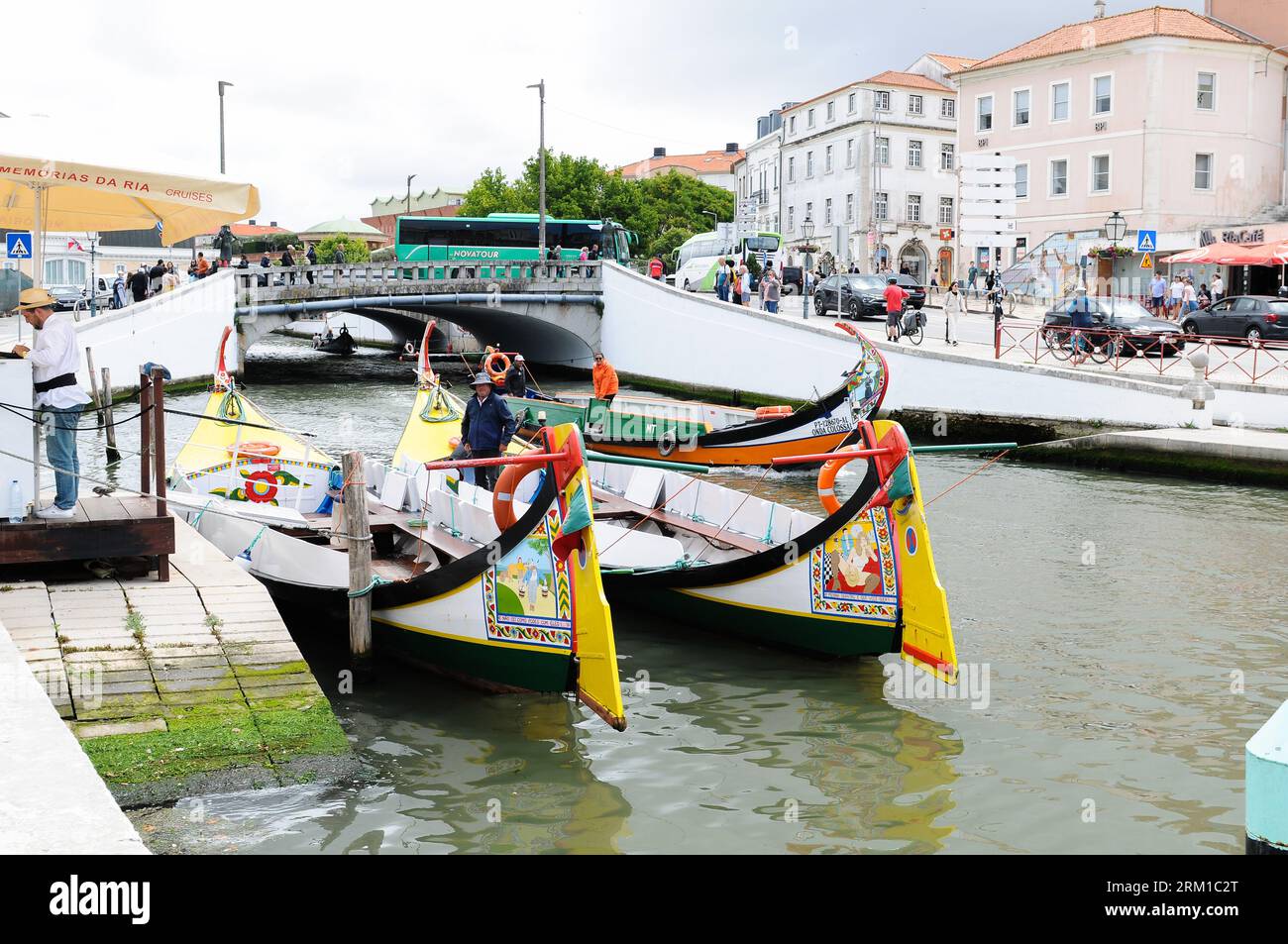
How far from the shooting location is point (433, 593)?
844 centimetres

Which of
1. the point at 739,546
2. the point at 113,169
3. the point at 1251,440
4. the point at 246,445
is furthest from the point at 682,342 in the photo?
the point at 113,169

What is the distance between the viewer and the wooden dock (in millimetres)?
6047

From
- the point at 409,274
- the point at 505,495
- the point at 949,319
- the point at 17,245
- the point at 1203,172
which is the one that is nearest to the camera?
the point at 505,495

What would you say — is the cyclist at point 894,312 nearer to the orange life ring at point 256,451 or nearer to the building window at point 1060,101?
the orange life ring at point 256,451

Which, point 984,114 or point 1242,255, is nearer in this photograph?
point 1242,255

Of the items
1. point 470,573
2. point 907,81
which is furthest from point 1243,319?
point 907,81

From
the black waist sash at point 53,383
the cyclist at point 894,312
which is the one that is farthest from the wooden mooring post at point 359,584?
the cyclist at point 894,312

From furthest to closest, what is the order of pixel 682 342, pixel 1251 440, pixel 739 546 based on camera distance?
pixel 682 342 < pixel 1251 440 < pixel 739 546

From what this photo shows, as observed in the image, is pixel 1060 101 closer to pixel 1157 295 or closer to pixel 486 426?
pixel 1157 295

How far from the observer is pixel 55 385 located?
8266 millimetres

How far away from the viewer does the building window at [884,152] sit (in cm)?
5341

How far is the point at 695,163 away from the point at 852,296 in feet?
209
